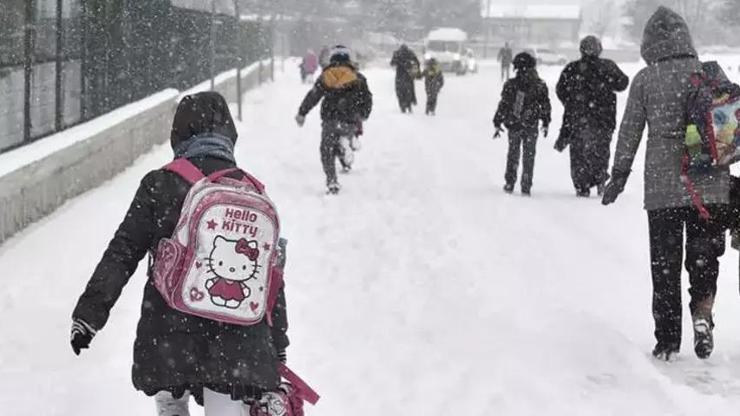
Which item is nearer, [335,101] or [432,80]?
[335,101]

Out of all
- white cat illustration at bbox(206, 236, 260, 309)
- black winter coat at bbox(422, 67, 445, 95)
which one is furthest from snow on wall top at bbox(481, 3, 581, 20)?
white cat illustration at bbox(206, 236, 260, 309)

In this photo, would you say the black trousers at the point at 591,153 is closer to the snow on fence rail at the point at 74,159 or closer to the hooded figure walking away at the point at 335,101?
the hooded figure walking away at the point at 335,101

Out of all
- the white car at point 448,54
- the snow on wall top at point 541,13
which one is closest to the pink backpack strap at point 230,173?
the white car at point 448,54

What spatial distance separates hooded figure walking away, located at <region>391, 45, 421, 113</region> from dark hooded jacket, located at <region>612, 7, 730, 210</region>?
69.3 ft

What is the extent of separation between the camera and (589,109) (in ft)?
40.5

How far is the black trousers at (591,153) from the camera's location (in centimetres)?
1253

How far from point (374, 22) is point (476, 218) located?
260 ft

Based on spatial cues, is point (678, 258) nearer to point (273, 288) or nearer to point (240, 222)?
point (273, 288)

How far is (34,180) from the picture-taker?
909 cm

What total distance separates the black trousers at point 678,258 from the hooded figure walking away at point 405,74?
2133 centimetres

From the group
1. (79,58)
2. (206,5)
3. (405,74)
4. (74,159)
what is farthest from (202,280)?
(405,74)

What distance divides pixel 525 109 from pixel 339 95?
7.13ft

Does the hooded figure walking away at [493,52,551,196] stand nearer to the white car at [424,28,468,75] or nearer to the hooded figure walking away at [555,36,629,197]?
the hooded figure walking away at [555,36,629,197]

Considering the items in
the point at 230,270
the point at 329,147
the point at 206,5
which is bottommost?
the point at 329,147
